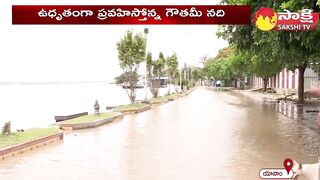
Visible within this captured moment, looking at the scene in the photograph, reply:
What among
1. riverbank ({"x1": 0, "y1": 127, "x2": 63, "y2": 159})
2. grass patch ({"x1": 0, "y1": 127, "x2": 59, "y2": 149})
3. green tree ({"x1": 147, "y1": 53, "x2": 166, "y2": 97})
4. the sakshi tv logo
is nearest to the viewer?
Answer: the sakshi tv logo

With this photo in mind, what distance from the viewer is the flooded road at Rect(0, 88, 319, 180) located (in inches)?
372

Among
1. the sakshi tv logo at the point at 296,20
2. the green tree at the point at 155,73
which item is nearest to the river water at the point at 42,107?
the green tree at the point at 155,73

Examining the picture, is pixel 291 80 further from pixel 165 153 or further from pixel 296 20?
pixel 296 20

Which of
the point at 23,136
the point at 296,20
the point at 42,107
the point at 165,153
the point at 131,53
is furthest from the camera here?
the point at 42,107

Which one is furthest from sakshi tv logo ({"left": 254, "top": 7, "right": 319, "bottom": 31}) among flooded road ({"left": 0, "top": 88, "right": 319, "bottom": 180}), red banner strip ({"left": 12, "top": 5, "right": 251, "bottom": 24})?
flooded road ({"left": 0, "top": 88, "right": 319, "bottom": 180})

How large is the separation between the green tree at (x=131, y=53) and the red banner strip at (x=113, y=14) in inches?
727

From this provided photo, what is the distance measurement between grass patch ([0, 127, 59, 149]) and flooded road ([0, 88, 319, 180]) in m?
0.58

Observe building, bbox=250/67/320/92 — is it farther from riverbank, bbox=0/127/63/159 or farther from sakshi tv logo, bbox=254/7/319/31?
sakshi tv logo, bbox=254/7/319/31

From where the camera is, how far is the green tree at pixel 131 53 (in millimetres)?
28719

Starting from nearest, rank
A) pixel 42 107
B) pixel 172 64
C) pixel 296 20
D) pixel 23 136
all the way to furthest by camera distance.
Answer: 1. pixel 296 20
2. pixel 23 136
3. pixel 42 107
4. pixel 172 64

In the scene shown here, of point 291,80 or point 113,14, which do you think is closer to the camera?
point 113,14

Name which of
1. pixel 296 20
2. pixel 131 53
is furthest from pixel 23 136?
pixel 131 53

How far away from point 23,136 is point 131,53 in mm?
15494

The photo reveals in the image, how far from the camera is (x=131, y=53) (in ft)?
94.0
